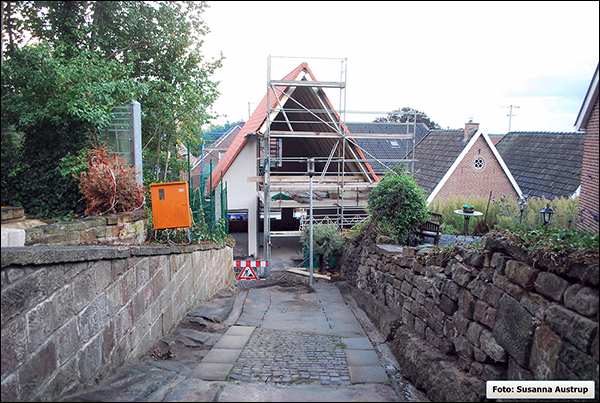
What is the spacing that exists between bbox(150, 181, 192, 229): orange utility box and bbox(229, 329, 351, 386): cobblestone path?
2.03 metres

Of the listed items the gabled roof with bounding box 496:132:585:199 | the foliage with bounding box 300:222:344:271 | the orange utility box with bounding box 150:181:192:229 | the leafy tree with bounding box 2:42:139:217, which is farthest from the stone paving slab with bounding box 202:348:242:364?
the gabled roof with bounding box 496:132:585:199

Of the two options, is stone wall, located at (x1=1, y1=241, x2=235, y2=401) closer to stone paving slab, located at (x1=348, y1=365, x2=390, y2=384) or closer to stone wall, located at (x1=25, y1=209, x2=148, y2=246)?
stone wall, located at (x1=25, y1=209, x2=148, y2=246)

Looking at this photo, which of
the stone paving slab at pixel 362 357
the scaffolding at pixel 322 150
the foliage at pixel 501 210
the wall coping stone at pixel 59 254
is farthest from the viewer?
the scaffolding at pixel 322 150

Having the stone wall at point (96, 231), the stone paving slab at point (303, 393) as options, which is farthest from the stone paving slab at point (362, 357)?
the stone wall at point (96, 231)

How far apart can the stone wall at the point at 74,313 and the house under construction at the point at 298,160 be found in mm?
11083

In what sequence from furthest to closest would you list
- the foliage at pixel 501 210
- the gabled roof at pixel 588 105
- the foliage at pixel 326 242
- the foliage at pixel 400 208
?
1. the foliage at pixel 326 242
2. the foliage at pixel 400 208
3. the foliage at pixel 501 210
4. the gabled roof at pixel 588 105

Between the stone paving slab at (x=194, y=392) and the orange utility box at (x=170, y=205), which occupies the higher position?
the orange utility box at (x=170, y=205)

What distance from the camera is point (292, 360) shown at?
533 cm

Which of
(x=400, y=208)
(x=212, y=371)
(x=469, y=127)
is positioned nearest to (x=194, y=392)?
(x=212, y=371)

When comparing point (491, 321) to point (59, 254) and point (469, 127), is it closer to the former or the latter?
point (59, 254)

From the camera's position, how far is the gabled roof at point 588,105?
424 cm

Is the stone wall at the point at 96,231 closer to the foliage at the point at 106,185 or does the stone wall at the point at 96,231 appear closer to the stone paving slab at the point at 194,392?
the foliage at the point at 106,185

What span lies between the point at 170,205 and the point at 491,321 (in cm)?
446

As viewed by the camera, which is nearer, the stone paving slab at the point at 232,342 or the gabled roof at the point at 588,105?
the gabled roof at the point at 588,105
